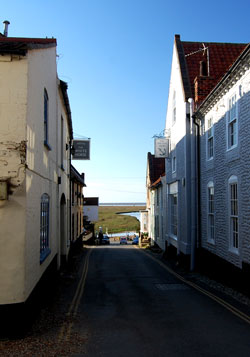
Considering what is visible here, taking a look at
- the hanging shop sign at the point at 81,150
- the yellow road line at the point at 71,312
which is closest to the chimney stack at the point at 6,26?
the hanging shop sign at the point at 81,150

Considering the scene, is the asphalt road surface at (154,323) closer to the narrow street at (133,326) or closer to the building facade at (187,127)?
the narrow street at (133,326)

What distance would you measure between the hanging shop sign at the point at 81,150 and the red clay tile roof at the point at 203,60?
6695 mm

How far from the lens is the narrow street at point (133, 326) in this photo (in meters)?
5.91

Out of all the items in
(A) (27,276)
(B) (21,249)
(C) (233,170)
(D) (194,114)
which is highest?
(D) (194,114)

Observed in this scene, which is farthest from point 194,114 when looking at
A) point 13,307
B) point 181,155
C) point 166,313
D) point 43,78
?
point 13,307

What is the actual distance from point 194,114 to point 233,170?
5.62 metres

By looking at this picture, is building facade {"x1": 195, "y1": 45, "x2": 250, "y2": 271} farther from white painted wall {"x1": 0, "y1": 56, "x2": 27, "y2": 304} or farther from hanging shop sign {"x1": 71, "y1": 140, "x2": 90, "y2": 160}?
hanging shop sign {"x1": 71, "y1": 140, "x2": 90, "y2": 160}

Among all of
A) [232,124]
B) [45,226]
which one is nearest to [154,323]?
[45,226]

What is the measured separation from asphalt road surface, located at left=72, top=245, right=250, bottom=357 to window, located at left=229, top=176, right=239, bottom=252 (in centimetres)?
219

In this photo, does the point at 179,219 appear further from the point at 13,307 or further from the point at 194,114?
the point at 13,307

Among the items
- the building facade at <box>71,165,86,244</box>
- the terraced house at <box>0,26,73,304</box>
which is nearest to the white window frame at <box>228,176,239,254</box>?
the terraced house at <box>0,26,73,304</box>

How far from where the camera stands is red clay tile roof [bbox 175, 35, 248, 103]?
16.5 m

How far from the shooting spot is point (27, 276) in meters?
6.64

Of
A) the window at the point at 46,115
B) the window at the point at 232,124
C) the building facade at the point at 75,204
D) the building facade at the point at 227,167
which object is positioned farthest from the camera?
the building facade at the point at 75,204
